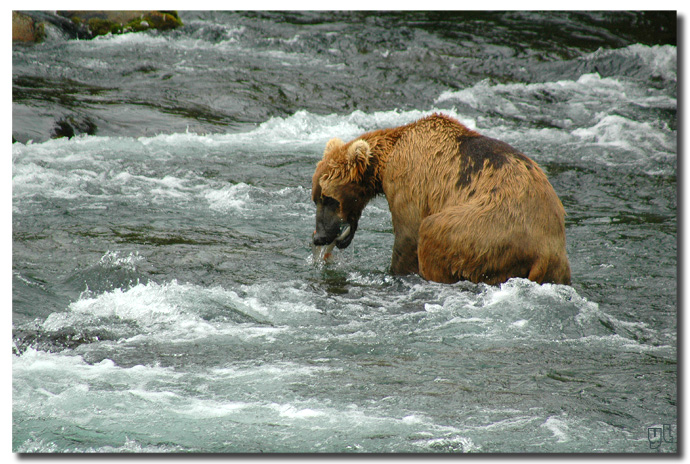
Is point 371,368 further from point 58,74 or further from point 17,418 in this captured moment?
point 58,74

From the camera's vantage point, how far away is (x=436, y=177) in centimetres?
556

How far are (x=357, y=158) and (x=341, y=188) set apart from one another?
30 cm

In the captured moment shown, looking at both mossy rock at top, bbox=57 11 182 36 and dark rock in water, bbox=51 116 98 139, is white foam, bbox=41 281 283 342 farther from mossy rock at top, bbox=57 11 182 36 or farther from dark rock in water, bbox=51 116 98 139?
mossy rock at top, bbox=57 11 182 36

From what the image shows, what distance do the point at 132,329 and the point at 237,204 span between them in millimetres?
3484

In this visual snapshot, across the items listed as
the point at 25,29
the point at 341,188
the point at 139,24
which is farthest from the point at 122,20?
the point at 341,188

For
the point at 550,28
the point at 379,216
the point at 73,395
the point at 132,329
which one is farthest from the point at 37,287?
the point at 550,28

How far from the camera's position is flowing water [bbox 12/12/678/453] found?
342 centimetres

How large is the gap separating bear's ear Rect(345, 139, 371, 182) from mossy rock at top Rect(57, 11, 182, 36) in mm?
11458

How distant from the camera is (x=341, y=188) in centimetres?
607

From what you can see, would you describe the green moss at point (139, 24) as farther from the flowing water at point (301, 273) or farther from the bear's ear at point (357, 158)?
the bear's ear at point (357, 158)

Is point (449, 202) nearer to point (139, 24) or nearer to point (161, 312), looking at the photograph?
point (161, 312)

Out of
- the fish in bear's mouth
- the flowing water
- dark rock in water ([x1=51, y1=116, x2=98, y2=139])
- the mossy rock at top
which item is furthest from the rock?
the fish in bear's mouth

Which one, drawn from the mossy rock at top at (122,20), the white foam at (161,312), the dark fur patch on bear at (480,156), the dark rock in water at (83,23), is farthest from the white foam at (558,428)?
the mossy rock at top at (122,20)

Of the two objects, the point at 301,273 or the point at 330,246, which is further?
the point at 330,246
